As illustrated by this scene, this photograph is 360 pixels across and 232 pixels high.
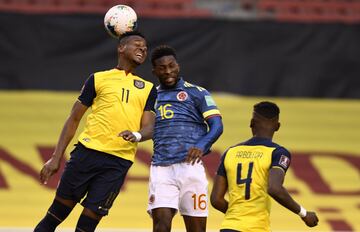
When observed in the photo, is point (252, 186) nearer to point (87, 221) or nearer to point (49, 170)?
point (87, 221)

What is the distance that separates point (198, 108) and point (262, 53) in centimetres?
581

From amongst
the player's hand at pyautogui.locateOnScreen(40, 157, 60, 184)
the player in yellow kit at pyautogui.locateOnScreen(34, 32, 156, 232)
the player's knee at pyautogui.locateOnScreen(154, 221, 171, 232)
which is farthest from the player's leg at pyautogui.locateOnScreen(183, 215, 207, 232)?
the player's hand at pyautogui.locateOnScreen(40, 157, 60, 184)

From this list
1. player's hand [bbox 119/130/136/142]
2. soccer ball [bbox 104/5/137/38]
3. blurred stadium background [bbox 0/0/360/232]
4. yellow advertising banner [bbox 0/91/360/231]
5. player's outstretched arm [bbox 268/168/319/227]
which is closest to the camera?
player's outstretched arm [bbox 268/168/319/227]

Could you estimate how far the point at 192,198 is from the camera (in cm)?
852

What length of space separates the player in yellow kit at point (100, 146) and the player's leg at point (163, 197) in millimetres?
399

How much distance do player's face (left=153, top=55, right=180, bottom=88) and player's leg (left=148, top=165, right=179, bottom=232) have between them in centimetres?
70

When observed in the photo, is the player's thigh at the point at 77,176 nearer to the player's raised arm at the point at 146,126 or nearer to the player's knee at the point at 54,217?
the player's knee at the point at 54,217

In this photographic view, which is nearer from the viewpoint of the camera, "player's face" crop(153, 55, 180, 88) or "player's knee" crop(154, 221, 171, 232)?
"player's knee" crop(154, 221, 171, 232)

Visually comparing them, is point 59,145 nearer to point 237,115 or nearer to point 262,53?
point 237,115

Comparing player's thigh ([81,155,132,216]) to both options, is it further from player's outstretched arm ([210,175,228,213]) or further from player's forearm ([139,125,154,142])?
player's outstretched arm ([210,175,228,213])

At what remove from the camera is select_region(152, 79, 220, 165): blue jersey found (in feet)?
27.9

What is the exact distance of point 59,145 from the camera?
8.07 metres

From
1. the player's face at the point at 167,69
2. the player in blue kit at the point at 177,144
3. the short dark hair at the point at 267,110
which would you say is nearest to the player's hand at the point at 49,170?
the player in blue kit at the point at 177,144

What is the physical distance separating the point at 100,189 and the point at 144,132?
545 millimetres
